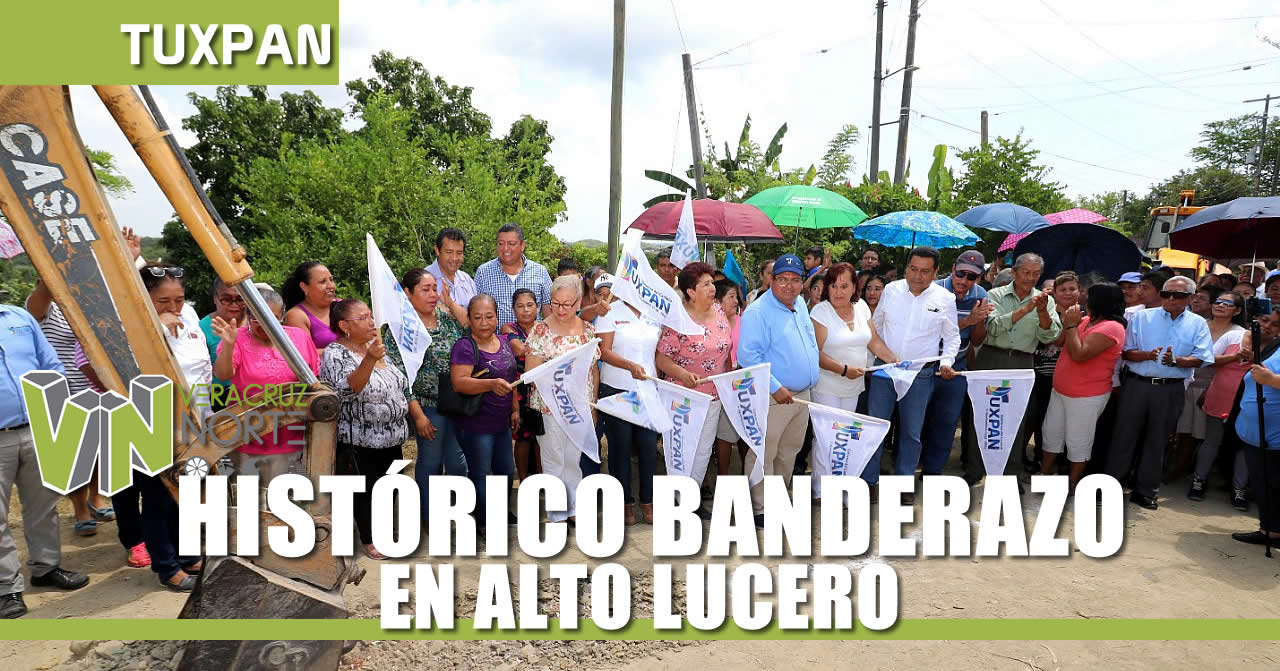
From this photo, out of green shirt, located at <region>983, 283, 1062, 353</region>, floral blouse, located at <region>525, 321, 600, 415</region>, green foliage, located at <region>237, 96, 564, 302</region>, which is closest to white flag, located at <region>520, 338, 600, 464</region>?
floral blouse, located at <region>525, 321, 600, 415</region>

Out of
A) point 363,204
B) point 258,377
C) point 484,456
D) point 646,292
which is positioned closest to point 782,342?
point 646,292

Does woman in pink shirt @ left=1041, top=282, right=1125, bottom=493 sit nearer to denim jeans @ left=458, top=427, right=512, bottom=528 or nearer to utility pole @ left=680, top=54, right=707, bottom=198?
denim jeans @ left=458, top=427, right=512, bottom=528

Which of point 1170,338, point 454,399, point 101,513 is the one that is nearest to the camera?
point 454,399

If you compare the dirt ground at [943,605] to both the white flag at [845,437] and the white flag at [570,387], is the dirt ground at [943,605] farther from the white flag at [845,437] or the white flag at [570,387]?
the white flag at [570,387]

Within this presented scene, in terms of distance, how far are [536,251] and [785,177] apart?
8150 millimetres

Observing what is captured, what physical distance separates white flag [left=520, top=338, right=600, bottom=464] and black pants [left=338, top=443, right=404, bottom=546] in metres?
1.02

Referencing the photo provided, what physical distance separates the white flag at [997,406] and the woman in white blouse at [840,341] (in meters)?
0.89

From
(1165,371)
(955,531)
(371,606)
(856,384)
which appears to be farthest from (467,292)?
(1165,371)

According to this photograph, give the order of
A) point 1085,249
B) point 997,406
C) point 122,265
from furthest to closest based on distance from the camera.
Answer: point 1085,249, point 997,406, point 122,265

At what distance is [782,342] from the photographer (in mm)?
5391

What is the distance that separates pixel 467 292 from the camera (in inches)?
239

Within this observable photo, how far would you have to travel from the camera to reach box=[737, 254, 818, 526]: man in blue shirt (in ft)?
17.5

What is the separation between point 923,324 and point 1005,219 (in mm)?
6792

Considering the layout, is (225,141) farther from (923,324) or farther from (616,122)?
(923,324)
